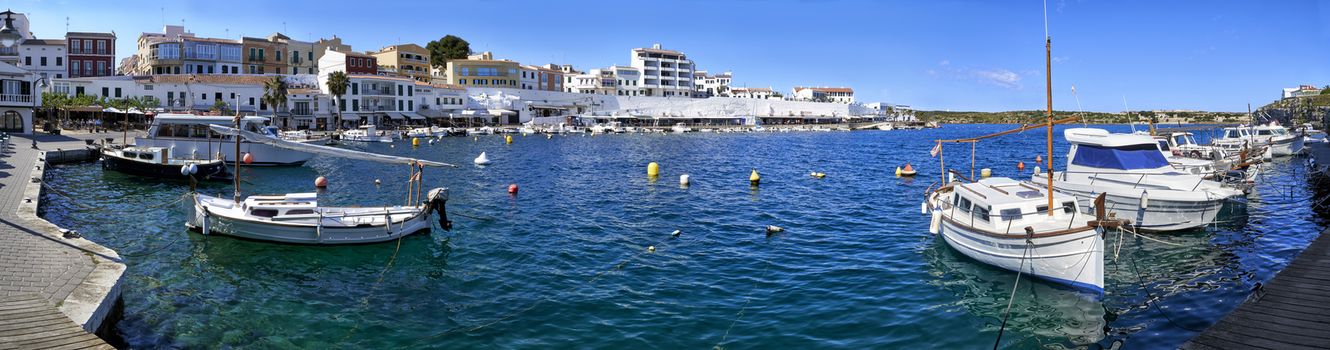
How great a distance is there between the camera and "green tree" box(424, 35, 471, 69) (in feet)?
502

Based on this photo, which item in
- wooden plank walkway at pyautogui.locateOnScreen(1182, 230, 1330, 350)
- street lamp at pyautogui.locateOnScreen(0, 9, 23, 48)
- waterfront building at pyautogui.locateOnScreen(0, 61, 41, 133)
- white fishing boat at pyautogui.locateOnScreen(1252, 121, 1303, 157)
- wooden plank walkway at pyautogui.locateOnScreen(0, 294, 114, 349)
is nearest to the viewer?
wooden plank walkway at pyautogui.locateOnScreen(0, 294, 114, 349)

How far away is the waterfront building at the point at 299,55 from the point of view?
117 m

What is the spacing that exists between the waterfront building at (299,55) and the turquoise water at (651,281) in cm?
8669

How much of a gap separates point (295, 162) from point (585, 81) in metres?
118

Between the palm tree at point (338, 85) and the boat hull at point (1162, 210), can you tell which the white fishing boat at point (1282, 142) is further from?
the palm tree at point (338, 85)

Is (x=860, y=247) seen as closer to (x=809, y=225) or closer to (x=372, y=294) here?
(x=809, y=225)

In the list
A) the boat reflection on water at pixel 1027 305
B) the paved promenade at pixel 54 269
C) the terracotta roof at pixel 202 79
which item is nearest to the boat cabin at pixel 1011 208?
the boat reflection on water at pixel 1027 305

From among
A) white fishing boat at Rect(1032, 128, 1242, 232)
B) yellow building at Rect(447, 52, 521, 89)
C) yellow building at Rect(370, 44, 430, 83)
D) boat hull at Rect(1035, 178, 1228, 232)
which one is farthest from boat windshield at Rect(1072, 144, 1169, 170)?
yellow building at Rect(447, 52, 521, 89)

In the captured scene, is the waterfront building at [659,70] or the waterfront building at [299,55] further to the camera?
the waterfront building at [659,70]

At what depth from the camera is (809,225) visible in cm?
3016

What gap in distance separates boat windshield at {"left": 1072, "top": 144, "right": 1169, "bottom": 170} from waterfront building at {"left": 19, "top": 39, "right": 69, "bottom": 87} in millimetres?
111649

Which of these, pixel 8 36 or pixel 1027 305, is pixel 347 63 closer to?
pixel 8 36

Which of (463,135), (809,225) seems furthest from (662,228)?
(463,135)

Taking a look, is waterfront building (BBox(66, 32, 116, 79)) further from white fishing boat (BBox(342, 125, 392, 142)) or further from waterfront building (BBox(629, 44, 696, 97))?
waterfront building (BBox(629, 44, 696, 97))
